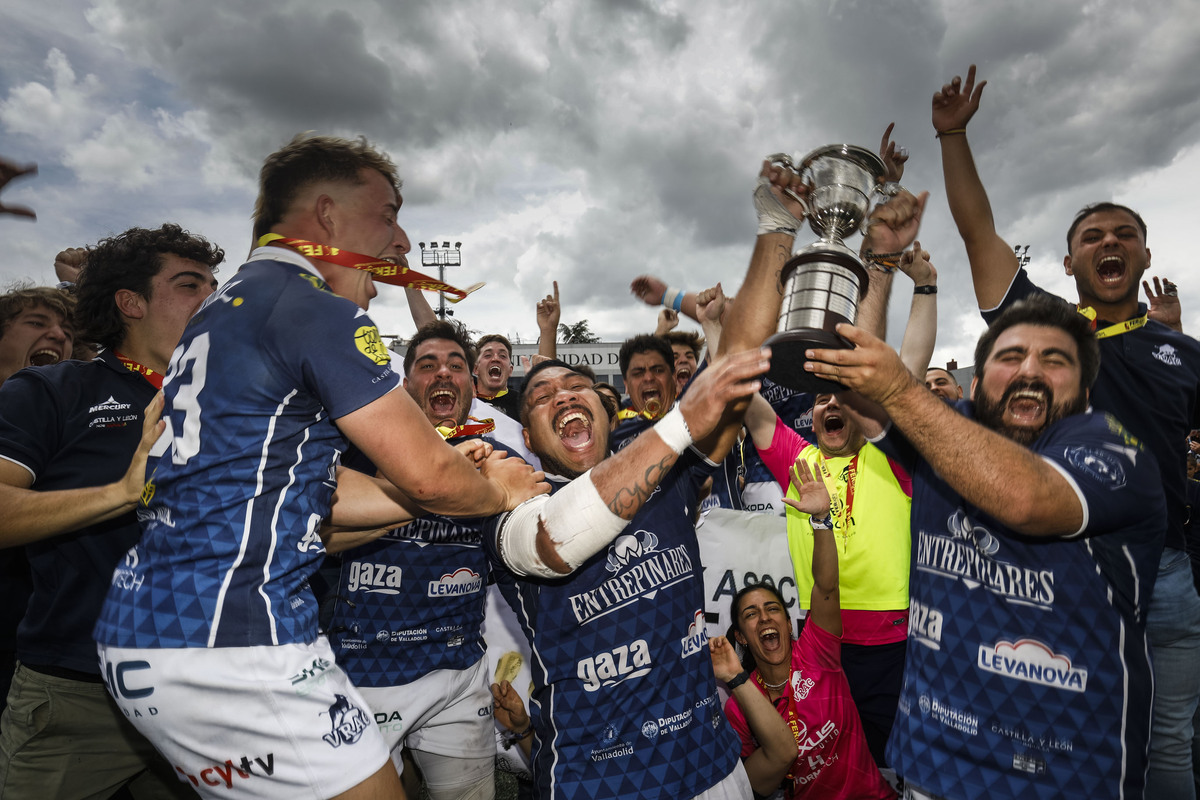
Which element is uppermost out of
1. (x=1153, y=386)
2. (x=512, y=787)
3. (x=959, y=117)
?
(x=959, y=117)

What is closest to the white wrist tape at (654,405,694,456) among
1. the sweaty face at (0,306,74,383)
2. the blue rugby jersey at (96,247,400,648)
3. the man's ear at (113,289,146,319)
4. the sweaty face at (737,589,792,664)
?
the blue rugby jersey at (96,247,400,648)

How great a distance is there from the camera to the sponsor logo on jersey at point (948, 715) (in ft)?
7.61

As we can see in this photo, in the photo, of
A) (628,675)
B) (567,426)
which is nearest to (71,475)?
(567,426)

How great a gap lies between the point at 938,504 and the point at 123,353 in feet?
12.6

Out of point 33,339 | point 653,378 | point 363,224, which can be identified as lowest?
point 33,339

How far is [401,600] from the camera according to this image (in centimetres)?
384

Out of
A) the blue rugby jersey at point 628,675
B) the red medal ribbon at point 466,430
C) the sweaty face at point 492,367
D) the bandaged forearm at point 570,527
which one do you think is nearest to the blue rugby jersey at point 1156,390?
the blue rugby jersey at point 628,675

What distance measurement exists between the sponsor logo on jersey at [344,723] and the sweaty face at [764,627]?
263 centimetres

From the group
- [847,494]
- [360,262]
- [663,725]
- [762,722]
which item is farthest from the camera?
[847,494]

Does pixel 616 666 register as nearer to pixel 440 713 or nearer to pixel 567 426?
pixel 567 426

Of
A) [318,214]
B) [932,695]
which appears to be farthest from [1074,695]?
[318,214]

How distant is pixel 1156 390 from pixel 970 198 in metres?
1.59

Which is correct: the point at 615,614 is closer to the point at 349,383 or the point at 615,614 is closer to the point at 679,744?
the point at 679,744

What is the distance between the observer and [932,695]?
2.46 metres
